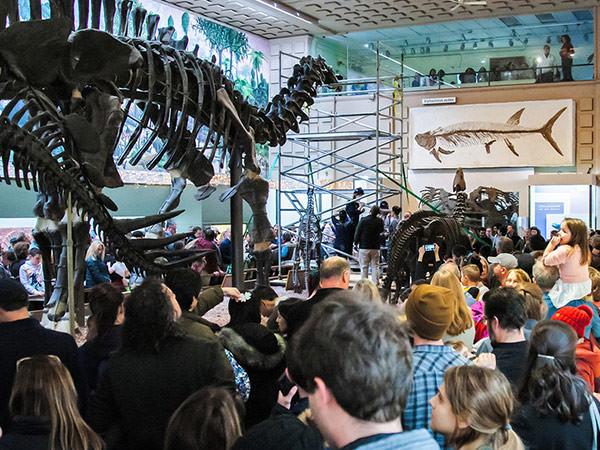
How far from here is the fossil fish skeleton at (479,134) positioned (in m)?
20.5

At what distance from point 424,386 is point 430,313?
0.33m

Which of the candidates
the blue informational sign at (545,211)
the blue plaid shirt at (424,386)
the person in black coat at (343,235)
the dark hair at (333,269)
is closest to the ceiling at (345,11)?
the blue informational sign at (545,211)

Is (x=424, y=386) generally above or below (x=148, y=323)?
below

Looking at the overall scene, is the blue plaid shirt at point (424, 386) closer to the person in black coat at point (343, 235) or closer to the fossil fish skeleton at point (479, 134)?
the person in black coat at point (343, 235)

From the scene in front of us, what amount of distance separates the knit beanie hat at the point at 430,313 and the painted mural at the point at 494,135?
18683mm

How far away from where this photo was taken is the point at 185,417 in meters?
2.25

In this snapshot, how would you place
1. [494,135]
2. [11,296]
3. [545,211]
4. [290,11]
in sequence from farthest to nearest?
1. [494,135]
2. [290,11]
3. [545,211]
4. [11,296]

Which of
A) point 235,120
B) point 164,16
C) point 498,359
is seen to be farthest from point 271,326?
point 164,16

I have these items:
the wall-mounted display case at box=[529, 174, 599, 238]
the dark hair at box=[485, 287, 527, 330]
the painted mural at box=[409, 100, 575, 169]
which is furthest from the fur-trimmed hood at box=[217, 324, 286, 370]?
the painted mural at box=[409, 100, 575, 169]

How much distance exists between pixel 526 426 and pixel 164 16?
1758 centimetres

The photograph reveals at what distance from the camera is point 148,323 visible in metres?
2.82

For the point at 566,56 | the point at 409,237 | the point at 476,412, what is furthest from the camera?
the point at 566,56

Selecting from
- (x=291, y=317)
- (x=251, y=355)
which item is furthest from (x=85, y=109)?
(x=251, y=355)

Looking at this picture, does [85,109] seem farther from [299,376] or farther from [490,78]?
[490,78]
